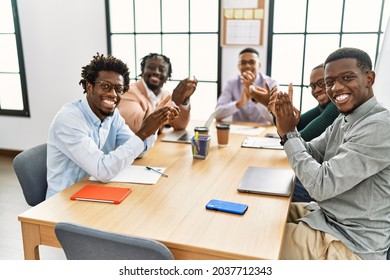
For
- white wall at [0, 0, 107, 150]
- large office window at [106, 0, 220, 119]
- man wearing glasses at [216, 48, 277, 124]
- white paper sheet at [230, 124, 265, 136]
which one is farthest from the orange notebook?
white wall at [0, 0, 107, 150]

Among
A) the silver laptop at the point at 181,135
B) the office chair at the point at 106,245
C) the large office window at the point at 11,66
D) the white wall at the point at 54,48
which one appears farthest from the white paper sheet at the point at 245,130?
the large office window at the point at 11,66

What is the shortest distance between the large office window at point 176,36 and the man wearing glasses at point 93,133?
1.85m

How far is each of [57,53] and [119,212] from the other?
10.0 feet

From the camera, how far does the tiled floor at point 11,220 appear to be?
6.97 ft

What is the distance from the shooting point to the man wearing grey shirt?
1194mm

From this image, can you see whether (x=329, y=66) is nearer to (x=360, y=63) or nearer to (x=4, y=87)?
(x=360, y=63)

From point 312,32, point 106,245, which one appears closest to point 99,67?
point 106,245

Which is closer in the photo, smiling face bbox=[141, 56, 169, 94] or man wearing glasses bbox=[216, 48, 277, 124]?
smiling face bbox=[141, 56, 169, 94]

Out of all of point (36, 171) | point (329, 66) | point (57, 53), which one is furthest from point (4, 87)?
point (329, 66)

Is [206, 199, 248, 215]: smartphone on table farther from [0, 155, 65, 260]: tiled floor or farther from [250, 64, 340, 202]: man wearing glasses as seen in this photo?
[0, 155, 65, 260]: tiled floor

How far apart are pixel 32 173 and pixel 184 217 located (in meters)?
0.81

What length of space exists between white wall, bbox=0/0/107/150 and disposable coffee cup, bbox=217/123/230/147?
213 cm

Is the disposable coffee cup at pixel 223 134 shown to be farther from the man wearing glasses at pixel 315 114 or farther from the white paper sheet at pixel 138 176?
the white paper sheet at pixel 138 176

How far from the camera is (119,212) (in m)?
1.25
